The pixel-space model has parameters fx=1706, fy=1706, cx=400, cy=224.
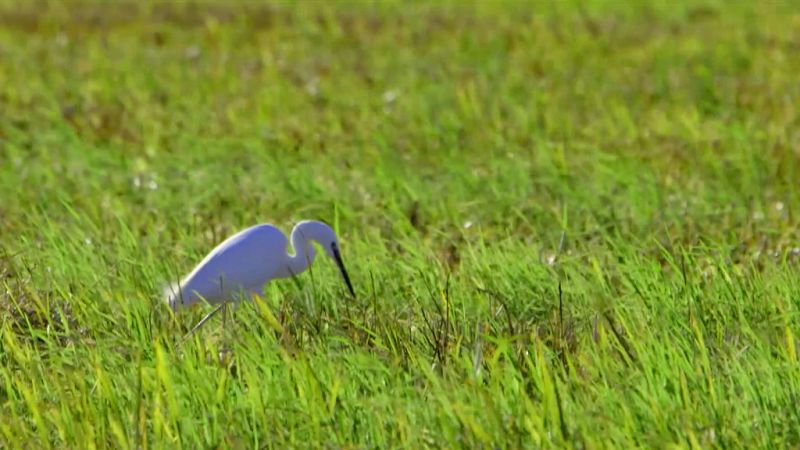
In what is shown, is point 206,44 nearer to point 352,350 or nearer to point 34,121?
point 34,121

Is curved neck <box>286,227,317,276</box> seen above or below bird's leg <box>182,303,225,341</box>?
below

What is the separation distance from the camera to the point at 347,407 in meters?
4.38

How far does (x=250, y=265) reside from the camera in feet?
19.5

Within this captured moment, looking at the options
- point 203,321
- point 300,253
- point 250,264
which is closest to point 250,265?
point 250,264

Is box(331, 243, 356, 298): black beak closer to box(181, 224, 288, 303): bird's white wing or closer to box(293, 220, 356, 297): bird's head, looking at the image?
box(293, 220, 356, 297): bird's head

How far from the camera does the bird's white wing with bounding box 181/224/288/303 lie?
5.82 meters

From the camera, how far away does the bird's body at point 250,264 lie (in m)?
5.81

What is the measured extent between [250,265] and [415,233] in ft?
3.10

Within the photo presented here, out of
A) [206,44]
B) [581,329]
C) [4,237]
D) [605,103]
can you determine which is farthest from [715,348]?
[206,44]

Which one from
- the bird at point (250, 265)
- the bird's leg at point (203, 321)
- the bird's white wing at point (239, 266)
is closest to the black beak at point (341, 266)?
the bird at point (250, 265)

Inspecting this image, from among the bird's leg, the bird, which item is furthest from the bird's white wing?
the bird's leg

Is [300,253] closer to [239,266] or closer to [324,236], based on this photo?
[324,236]

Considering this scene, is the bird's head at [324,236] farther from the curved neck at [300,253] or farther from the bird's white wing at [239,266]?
the bird's white wing at [239,266]

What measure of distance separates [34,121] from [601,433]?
23.6ft
